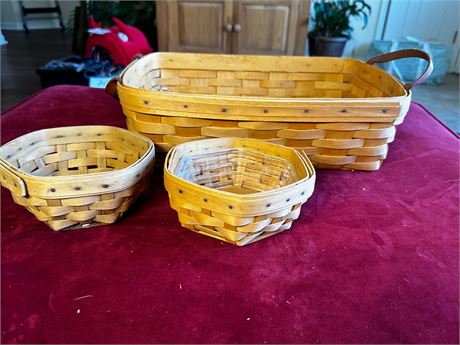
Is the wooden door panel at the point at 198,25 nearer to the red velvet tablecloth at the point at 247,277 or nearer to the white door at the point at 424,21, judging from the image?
the white door at the point at 424,21

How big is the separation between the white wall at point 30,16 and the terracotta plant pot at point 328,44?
8.49 feet

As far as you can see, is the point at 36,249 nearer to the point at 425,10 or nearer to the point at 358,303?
the point at 358,303

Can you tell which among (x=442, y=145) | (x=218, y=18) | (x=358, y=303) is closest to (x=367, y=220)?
(x=358, y=303)

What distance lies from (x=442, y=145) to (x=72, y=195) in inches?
35.0

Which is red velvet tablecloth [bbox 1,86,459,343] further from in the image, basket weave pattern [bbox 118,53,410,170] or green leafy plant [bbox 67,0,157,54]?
green leafy plant [bbox 67,0,157,54]

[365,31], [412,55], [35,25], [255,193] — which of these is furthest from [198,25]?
[35,25]

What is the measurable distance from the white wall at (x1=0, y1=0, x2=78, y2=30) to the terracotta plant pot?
2.59 metres

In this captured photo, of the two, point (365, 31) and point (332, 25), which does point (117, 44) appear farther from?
point (365, 31)

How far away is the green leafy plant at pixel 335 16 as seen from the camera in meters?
2.10

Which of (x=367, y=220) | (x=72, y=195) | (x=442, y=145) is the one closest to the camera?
(x=72, y=195)

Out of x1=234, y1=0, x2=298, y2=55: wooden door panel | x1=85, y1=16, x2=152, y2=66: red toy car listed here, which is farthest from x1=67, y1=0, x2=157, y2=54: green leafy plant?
x1=234, y1=0, x2=298, y2=55: wooden door panel

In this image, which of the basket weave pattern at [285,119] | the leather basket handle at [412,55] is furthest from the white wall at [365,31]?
the basket weave pattern at [285,119]

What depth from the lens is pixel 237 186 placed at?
73 centimetres

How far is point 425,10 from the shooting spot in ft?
7.62
